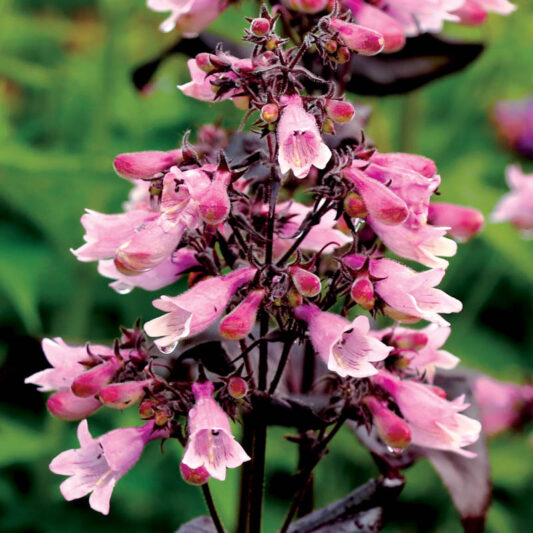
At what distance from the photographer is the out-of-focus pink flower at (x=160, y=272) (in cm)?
137

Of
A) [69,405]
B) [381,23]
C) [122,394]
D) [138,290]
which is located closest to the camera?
[122,394]

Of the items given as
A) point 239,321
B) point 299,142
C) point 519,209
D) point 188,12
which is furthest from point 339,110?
point 519,209

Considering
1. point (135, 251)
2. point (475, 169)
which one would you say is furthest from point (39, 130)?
point (135, 251)

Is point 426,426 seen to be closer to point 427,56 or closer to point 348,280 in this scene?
point 348,280

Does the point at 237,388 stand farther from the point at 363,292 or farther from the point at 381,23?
the point at 381,23

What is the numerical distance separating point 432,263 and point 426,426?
0.27m

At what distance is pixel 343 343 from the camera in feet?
4.14

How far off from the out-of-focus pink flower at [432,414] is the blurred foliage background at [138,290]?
50.5 inches

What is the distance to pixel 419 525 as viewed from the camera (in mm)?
2881

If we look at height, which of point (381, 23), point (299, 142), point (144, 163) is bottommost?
point (144, 163)

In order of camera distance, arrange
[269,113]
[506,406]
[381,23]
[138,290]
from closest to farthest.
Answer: [269,113]
[381,23]
[506,406]
[138,290]

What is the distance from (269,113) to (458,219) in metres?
0.61

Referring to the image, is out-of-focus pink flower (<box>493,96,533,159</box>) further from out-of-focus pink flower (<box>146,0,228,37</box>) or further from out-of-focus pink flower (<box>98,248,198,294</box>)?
out-of-focus pink flower (<box>98,248,198,294</box>)

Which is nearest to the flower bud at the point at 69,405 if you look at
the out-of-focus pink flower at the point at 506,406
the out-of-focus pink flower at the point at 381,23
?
the out-of-focus pink flower at the point at 381,23
